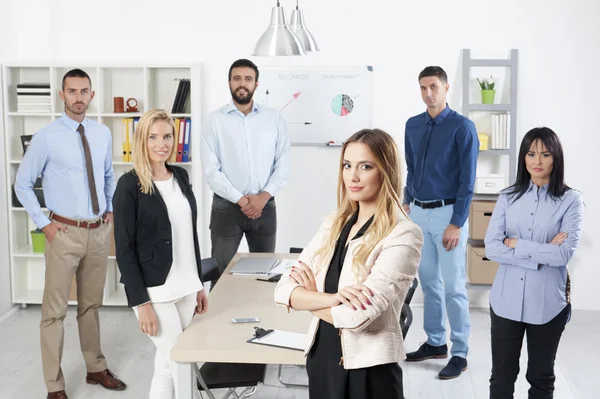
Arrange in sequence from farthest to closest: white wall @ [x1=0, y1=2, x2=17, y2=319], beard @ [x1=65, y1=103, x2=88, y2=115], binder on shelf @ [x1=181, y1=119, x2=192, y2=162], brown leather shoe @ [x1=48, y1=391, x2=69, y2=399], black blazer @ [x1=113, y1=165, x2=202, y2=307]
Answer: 1. binder on shelf @ [x1=181, y1=119, x2=192, y2=162]
2. white wall @ [x1=0, y1=2, x2=17, y2=319]
3. beard @ [x1=65, y1=103, x2=88, y2=115]
4. brown leather shoe @ [x1=48, y1=391, x2=69, y2=399]
5. black blazer @ [x1=113, y1=165, x2=202, y2=307]

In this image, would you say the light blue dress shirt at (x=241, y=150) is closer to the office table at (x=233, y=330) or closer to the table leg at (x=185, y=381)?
the office table at (x=233, y=330)

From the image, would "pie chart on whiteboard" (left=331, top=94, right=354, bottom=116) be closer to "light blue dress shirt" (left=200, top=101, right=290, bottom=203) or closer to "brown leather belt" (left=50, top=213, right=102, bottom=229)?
"light blue dress shirt" (left=200, top=101, right=290, bottom=203)

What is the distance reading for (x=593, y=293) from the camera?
645cm

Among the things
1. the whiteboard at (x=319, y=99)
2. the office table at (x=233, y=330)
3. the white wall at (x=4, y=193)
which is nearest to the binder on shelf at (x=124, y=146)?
the white wall at (x=4, y=193)

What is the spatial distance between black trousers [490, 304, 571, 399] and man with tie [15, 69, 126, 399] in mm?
2298

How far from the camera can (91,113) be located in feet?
20.7

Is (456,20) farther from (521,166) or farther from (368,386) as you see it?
(368,386)

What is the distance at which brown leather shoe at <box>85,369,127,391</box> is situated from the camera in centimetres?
462

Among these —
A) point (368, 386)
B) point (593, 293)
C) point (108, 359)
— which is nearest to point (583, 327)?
point (593, 293)

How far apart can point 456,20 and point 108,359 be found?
12.3 feet

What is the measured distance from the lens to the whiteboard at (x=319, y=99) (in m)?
6.33

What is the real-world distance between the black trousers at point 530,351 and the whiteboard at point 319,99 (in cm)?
308

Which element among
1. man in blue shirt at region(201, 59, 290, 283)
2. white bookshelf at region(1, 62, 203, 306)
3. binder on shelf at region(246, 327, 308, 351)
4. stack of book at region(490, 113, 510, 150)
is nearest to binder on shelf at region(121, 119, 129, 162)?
white bookshelf at region(1, 62, 203, 306)

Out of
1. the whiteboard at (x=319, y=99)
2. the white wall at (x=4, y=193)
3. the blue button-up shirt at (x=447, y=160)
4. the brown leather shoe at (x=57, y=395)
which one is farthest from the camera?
the whiteboard at (x=319, y=99)
